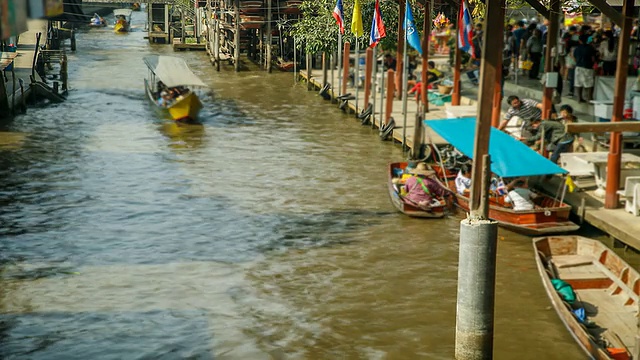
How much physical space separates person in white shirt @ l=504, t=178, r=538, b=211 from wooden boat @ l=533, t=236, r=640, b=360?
2288 millimetres

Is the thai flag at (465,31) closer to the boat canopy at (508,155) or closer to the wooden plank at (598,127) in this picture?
the boat canopy at (508,155)

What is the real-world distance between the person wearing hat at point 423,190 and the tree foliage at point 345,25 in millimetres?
13525

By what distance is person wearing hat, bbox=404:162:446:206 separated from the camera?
66.5 feet

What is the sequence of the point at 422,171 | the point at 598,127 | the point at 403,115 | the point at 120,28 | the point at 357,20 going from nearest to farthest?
1. the point at 598,127
2. the point at 422,171
3. the point at 357,20
4. the point at 403,115
5. the point at 120,28

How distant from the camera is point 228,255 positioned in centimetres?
1809

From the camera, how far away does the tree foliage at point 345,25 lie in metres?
33.8

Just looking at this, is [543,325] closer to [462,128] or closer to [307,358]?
[307,358]

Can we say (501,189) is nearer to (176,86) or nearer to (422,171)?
(422,171)

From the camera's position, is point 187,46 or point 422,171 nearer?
point 422,171

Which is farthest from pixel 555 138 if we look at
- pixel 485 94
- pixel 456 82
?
pixel 456 82

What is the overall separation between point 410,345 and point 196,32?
56230 mm

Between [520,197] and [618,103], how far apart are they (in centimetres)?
280

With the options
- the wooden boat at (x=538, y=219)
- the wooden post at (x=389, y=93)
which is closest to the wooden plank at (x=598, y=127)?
the wooden boat at (x=538, y=219)

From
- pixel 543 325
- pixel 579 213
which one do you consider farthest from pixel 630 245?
pixel 543 325
